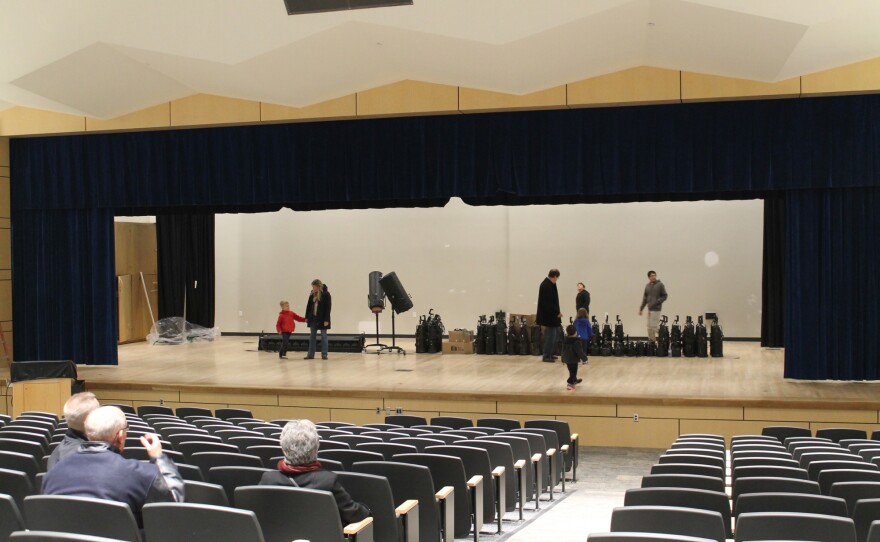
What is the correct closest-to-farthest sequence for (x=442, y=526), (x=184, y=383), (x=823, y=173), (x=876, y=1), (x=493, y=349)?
(x=442, y=526) → (x=876, y=1) → (x=823, y=173) → (x=184, y=383) → (x=493, y=349)

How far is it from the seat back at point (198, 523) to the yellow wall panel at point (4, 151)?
1323cm

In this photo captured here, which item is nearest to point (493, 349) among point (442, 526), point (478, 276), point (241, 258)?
point (478, 276)

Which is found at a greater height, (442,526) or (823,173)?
(823,173)

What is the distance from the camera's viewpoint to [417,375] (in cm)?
1380

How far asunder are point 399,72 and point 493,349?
233 inches

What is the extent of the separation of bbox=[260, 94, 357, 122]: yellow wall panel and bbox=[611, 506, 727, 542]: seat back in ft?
33.4

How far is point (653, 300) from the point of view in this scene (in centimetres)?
1622

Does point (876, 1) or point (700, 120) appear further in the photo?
point (700, 120)

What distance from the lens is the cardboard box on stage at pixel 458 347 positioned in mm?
17047

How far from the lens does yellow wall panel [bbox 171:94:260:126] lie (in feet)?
45.6

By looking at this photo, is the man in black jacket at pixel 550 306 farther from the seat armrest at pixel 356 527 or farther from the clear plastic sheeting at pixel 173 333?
the seat armrest at pixel 356 527

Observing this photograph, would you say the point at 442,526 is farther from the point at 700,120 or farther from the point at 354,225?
the point at 354,225

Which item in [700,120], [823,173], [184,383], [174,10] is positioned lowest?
[184,383]

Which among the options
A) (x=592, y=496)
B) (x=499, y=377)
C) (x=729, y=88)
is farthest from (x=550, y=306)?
(x=592, y=496)
